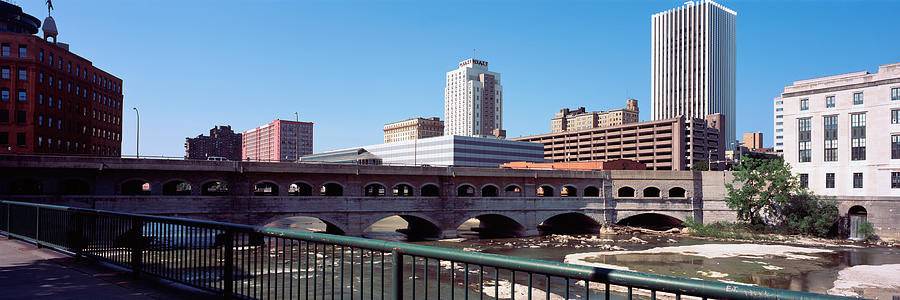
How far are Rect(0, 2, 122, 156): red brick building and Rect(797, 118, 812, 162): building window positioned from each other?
78576 millimetres

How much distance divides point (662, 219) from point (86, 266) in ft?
219

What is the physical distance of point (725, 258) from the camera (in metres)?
40.2

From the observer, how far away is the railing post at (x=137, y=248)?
372 inches

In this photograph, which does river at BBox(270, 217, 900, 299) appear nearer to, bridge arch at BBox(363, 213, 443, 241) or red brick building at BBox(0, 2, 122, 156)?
bridge arch at BBox(363, 213, 443, 241)

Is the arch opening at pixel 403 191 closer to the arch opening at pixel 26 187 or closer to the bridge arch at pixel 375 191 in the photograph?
the bridge arch at pixel 375 191

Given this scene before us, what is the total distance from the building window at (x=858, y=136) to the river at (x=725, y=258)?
508 inches

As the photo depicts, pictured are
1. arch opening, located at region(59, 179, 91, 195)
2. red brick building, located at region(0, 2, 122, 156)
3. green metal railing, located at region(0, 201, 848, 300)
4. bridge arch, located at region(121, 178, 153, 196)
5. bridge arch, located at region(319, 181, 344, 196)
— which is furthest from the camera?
red brick building, located at region(0, 2, 122, 156)

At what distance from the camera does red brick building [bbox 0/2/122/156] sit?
52.8m

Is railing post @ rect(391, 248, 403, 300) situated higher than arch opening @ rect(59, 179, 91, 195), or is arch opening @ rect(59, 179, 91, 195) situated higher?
railing post @ rect(391, 248, 403, 300)

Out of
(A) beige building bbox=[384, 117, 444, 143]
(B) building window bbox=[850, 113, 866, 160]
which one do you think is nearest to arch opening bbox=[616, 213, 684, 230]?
(B) building window bbox=[850, 113, 866, 160]

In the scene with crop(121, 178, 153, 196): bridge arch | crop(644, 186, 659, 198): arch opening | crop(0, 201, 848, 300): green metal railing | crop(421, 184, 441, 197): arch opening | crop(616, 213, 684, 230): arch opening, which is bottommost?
crop(616, 213, 684, 230): arch opening

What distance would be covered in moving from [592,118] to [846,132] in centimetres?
11778

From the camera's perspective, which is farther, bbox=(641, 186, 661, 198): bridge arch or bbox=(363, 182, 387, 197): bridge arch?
bbox=(641, 186, 661, 198): bridge arch

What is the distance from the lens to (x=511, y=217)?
171ft
